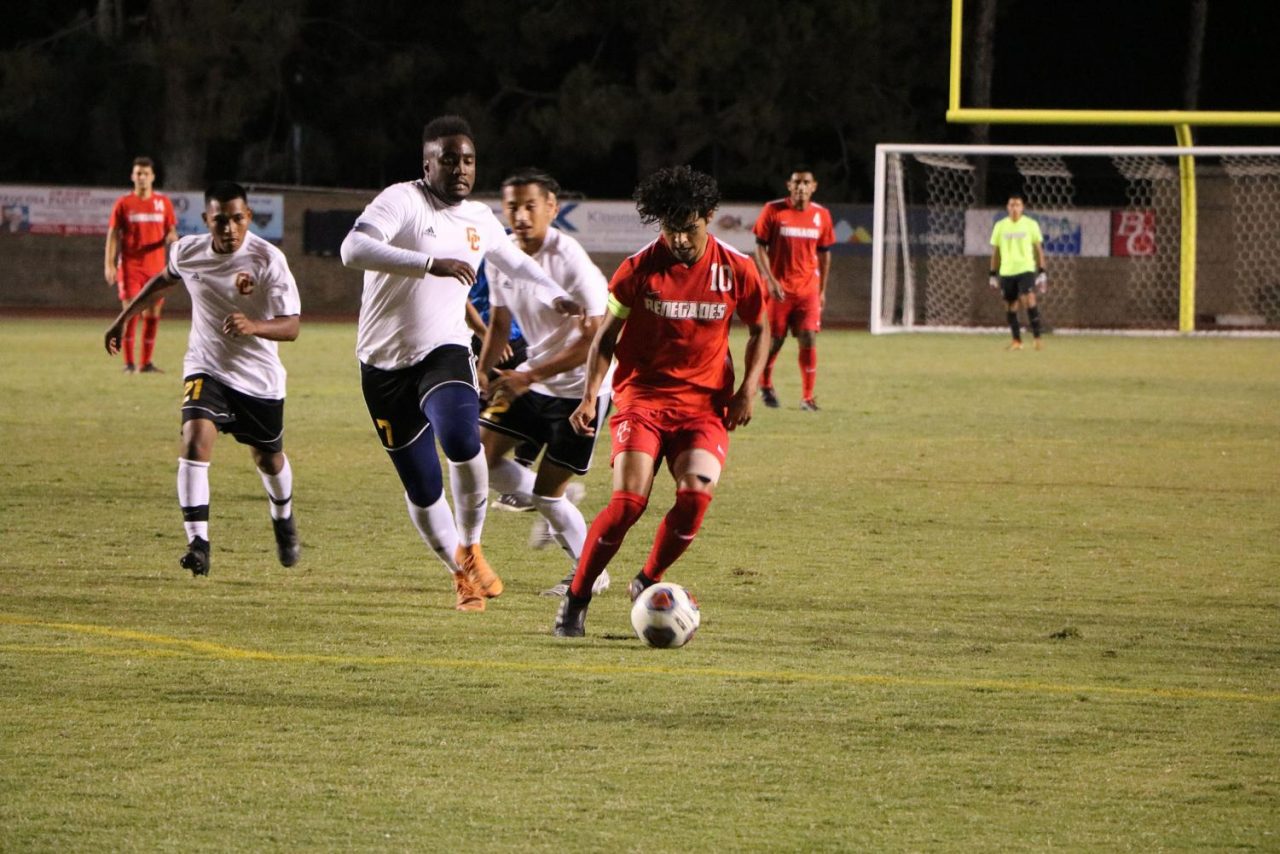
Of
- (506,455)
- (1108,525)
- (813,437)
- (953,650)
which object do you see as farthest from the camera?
(813,437)

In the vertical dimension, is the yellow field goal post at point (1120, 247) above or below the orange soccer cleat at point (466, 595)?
below

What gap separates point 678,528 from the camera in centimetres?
694

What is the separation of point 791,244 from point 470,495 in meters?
9.70

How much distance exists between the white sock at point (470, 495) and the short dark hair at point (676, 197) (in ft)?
4.27

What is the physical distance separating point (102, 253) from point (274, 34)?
5.23m

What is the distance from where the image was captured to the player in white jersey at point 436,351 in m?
7.34

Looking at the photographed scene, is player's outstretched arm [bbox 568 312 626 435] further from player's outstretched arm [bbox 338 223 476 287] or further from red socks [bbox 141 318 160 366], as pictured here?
red socks [bbox 141 318 160 366]

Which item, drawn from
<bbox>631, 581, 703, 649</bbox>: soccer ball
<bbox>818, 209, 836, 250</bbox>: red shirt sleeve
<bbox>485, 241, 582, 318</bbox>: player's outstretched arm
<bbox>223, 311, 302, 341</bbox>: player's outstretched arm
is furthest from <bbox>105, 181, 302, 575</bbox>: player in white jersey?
<bbox>818, 209, 836, 250</bbox>: red shirt sleeve

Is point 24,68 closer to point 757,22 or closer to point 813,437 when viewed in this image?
point 757,22

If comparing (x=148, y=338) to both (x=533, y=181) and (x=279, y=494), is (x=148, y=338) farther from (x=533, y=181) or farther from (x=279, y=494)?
(x=533, y=181)

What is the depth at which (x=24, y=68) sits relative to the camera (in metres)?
34.1

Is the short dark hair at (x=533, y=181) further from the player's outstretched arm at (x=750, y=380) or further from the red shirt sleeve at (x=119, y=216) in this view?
the red shirt sleeve at (x=119, y=216)

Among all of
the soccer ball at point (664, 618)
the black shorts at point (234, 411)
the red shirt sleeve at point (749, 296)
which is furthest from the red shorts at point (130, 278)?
the soccer ball at point (664, 618)

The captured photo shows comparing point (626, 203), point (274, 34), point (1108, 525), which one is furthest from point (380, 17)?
point (1108, 525)
